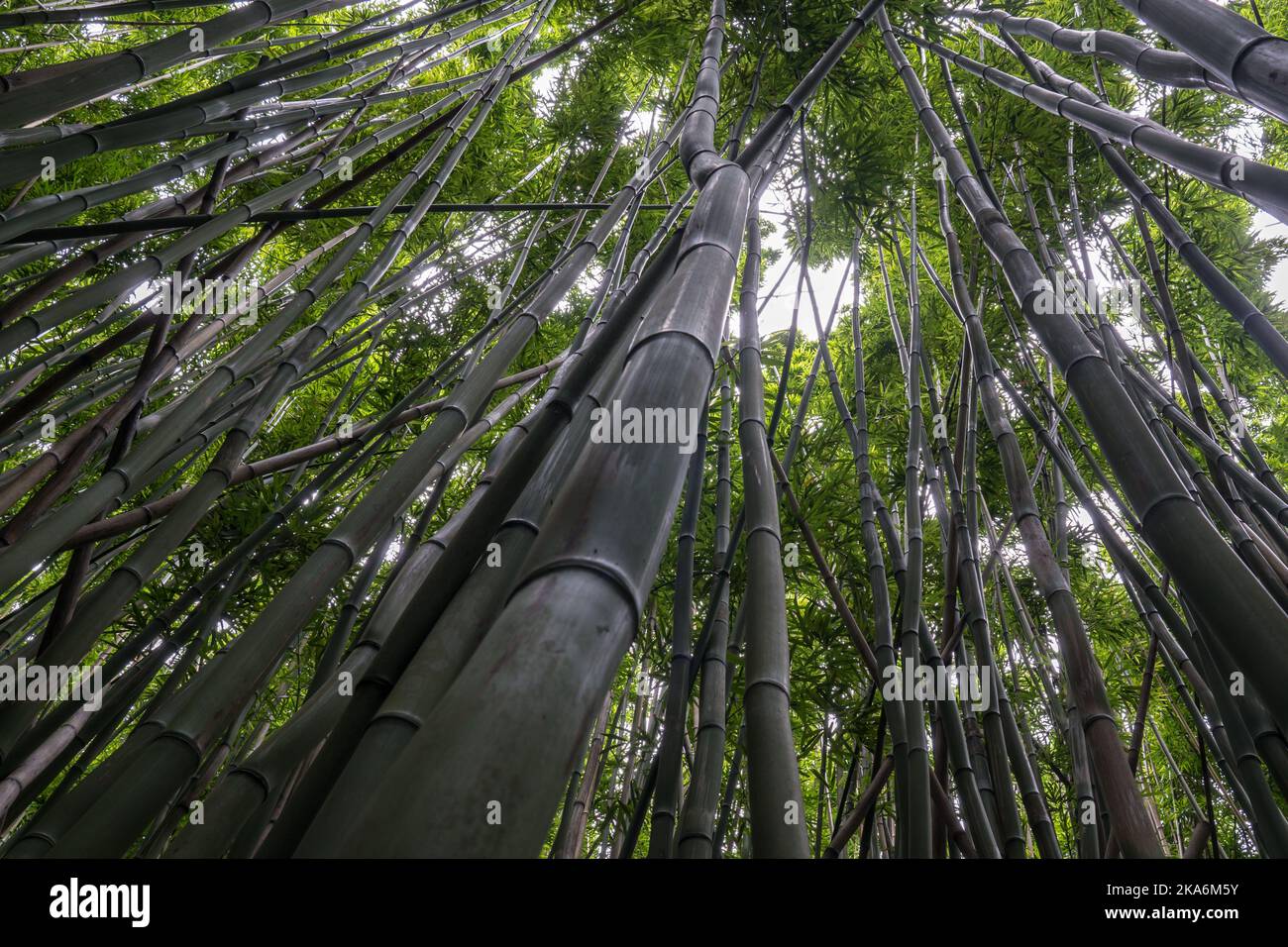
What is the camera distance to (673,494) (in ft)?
1.88

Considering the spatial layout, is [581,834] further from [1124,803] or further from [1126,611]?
[1126,611]

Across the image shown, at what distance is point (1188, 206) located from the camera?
288 cm

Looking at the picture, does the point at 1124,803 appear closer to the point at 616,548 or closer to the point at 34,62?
the point at 616,548

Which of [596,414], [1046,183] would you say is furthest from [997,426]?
[1046,183]

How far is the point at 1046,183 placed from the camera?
2.53 metres

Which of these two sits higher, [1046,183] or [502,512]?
[1046,183]

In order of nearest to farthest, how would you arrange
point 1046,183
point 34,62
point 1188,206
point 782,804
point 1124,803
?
1. point 782,804
2. point 1124,803
3. point 1046,183
4. point 1188,206
5. point 34,62

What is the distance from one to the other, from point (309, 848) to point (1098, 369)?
0.83 meters

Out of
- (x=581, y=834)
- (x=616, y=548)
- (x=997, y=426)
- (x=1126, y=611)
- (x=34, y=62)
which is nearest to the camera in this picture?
(x=616, y=548)

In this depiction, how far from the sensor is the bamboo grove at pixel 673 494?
597 millimetres

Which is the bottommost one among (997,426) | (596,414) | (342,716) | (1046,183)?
(342,716)

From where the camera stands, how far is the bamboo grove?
0.60 metres

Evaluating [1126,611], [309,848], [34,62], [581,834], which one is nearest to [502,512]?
[309,848]

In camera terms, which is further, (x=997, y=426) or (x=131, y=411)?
(x=131, y=411)
